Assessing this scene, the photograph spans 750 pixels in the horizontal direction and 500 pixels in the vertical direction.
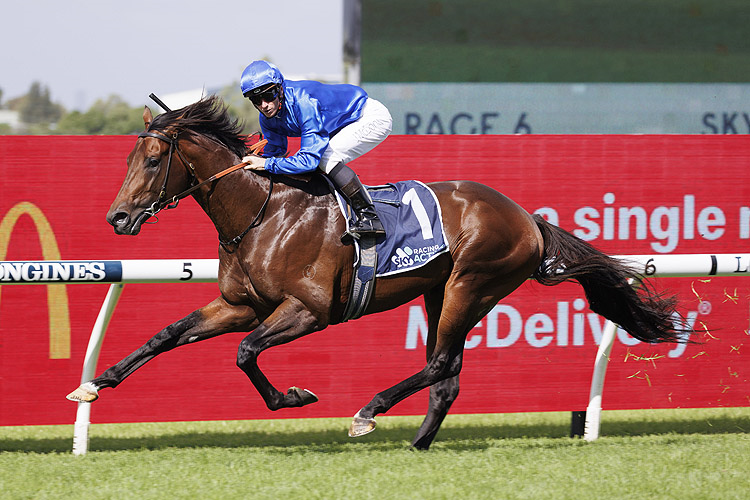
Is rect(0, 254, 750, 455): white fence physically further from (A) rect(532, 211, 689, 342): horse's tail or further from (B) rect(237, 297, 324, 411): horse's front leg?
(B) rect(237, 297, 324, 411): horse's front leg

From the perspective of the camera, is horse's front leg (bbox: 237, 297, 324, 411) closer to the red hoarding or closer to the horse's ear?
the red hoarding

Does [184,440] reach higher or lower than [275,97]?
lower

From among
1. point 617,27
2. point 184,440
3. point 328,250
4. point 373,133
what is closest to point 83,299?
point 184,440

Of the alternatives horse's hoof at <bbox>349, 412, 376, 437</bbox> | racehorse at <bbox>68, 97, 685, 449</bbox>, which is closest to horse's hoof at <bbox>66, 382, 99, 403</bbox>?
racehorse at <bbox>68, 97, 685, 449</bbox>

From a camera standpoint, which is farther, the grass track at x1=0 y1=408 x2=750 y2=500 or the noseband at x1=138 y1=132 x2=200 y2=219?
the noseband at x1=138 y1=132 x2=200 y2=219

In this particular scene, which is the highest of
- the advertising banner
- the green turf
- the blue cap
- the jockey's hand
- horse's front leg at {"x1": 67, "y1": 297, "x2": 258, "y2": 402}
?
the green turf

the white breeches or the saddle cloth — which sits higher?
the white breeches

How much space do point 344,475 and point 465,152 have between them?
72.8 inches

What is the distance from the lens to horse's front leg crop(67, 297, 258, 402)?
12.4 ft

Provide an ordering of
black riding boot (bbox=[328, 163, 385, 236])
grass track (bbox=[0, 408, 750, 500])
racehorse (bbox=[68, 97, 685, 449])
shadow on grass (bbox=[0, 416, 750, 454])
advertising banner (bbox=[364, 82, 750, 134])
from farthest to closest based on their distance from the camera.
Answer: advertising banner (bbox=[364, 82, 750, 134])
shadow on grass (bbox=[0, 416, 750, 454])
black riding boot (bbox=[328, 163, 385, 236])
racehorse (bbox=[68, 97, 685, 449])
grass track (bbox=[0, 408, 750, 500])

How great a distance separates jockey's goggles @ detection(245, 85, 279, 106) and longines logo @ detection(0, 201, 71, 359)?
4.19 feet

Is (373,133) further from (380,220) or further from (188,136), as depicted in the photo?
(188,136)

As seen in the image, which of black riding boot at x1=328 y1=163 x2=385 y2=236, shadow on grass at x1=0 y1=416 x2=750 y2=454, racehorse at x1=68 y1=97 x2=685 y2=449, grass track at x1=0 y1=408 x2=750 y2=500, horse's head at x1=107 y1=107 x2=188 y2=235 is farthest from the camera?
shadow on grass at x1=0 y1=416 x2=750 y2=454

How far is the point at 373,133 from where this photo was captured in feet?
13.3
